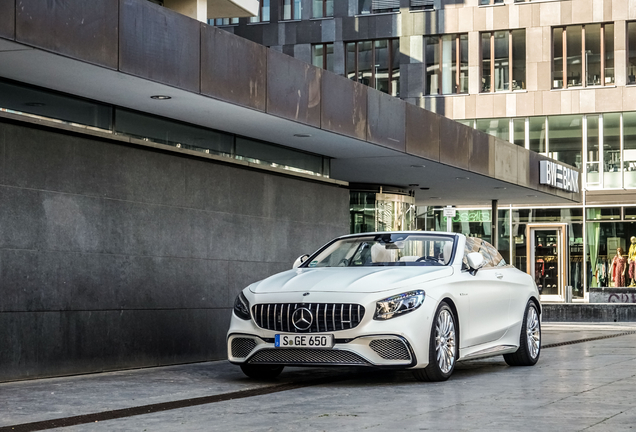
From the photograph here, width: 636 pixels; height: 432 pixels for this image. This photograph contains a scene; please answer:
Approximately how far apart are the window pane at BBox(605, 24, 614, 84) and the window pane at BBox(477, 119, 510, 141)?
4.39 metres

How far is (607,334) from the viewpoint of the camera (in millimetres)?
19797

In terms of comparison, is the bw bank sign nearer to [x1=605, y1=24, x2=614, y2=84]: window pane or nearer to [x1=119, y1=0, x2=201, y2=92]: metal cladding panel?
[x1=119, y1=0, x2=201, y2=92]: metal cladding panel

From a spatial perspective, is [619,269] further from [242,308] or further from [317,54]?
[242,308]

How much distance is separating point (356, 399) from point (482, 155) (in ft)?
39.3

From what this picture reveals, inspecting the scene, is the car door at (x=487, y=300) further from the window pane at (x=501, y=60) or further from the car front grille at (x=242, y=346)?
the window pane at (x=501, y=60)

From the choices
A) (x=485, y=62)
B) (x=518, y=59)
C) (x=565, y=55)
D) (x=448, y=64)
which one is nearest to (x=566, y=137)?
(x=565, y=55)

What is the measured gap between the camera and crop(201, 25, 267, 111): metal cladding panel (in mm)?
11508

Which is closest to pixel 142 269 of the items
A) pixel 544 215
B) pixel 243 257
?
pixel 243 257

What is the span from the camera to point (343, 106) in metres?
14.3

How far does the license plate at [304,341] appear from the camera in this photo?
9.62 meters

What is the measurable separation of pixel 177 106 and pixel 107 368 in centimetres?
314

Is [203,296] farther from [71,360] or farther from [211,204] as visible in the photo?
[71,360]

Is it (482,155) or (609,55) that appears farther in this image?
(609,55)

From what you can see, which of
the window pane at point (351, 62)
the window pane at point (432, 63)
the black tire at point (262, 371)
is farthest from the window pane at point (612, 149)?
the black tire at point (262, 371)
